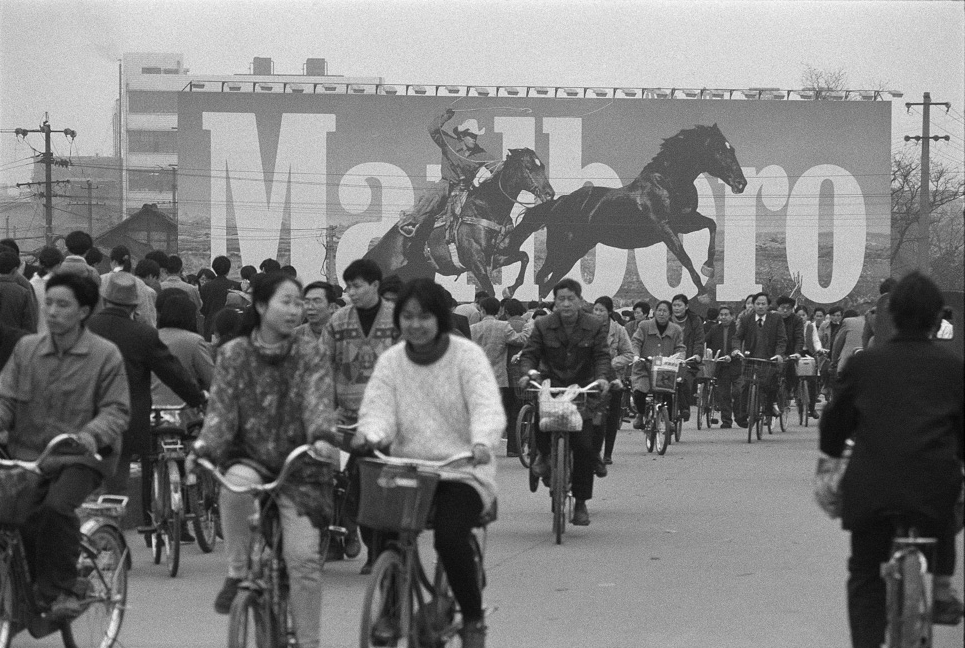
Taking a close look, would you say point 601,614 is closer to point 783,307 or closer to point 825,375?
point 783,307

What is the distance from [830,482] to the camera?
6.46 meters

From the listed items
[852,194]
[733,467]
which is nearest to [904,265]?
[852,194]

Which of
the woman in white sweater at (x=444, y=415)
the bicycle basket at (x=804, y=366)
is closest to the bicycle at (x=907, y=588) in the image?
the woman in white sweater at (x=444, y=415)

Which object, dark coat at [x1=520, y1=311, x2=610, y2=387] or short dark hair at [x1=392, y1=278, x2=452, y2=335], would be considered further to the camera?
dark coat at [x1=520, y1=311, x2=610, y2=387]

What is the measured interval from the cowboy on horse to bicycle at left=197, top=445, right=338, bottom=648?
213 feet

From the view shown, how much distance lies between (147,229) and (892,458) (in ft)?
253

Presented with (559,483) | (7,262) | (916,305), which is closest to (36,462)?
(916,305)

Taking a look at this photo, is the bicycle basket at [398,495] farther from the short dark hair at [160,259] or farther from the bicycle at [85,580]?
the short dark hair at [160,259]

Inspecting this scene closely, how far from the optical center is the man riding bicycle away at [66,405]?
7.19 meters

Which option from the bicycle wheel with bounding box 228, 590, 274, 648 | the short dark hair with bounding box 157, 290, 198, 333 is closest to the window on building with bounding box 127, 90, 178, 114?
the short dark hair with bounding box 157, 290, 198, 333

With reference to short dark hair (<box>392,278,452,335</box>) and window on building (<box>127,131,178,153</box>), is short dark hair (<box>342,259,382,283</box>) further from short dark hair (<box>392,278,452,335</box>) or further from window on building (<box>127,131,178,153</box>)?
window on building (<box>127,131,178,153</box>)

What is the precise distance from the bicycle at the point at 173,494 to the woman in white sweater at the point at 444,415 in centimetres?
391

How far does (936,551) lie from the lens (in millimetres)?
6230

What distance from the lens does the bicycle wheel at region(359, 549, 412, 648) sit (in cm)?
644
